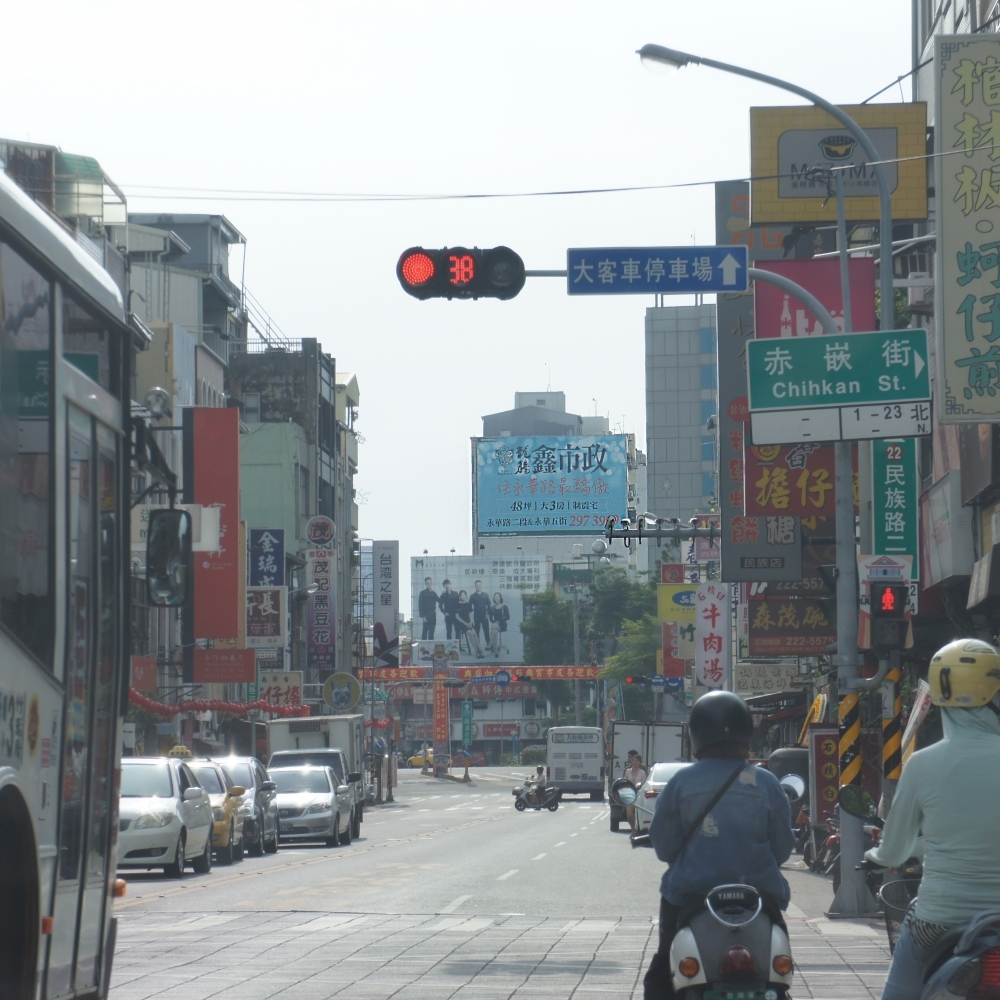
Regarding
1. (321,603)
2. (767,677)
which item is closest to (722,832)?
(767,677)

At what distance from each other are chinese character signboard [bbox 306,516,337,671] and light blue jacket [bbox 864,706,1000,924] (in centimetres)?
7290

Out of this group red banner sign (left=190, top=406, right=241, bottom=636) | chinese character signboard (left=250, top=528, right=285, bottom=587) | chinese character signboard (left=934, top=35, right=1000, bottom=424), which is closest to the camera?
chinese character signboard (left=934, top=35, right=1000, bottom=424)

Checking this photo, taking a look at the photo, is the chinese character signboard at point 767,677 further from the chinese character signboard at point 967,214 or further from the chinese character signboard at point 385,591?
the chinese character signboard at point 385,591

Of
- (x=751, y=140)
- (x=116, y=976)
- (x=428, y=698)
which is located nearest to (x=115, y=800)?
(x=116, y=976)

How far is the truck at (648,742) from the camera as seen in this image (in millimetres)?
58156

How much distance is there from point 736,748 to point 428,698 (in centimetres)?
15023

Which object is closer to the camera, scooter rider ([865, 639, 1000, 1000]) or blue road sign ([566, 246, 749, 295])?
scooter rider ([865, 639, 1000, 1000])

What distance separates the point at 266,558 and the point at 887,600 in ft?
166

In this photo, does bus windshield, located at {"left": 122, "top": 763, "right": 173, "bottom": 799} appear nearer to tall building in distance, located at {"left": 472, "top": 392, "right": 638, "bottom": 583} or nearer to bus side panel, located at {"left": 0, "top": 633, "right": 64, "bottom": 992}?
bus side panel, located at {"left": 0, "top": 633, "right": 64, "bottom": 992}

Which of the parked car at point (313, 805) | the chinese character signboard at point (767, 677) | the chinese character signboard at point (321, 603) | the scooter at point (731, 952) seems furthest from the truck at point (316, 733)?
the scooter at point (731, 952)

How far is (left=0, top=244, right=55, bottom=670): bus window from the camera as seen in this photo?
Result: 6270mm

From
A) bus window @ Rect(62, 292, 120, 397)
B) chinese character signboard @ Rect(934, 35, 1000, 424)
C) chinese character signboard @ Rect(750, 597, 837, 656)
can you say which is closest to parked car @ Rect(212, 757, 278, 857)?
chinese character signboard @ Rect(750, 597, 837, 656)

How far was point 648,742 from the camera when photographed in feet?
193

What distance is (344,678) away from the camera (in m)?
63.2
